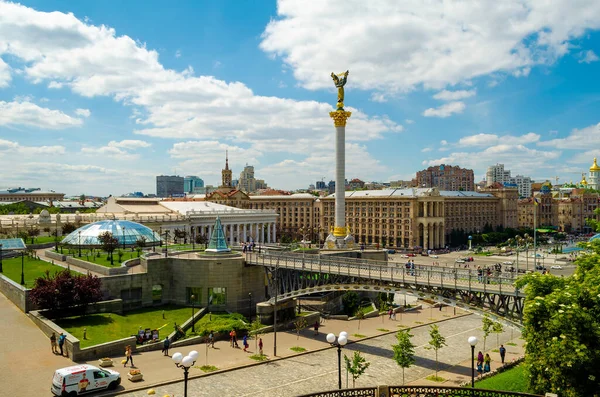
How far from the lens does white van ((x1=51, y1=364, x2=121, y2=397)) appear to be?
2247cm

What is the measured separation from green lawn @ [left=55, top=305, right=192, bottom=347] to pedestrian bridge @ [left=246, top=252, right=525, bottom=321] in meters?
8.17

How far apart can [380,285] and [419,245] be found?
283ft

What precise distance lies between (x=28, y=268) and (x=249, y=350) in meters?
25.0

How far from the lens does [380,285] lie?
105ft

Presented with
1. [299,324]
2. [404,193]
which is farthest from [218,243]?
[404,193]

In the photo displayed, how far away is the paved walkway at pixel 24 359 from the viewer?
917 inches

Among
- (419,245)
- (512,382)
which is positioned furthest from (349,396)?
(419,245)

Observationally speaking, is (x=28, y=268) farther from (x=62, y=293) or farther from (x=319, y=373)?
(x=319, y=373)

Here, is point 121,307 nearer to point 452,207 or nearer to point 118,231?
point 118,231

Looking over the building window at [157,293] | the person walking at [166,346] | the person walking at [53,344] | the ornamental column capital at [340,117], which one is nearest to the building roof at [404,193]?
the ornamental column capital at [340,117]

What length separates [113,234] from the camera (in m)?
56.0

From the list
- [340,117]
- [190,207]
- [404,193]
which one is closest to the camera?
[340,117]

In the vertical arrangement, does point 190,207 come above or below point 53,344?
above

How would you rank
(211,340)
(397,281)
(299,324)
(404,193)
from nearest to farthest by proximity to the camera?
(397,281), (211,340), (299,324), (404,193)
